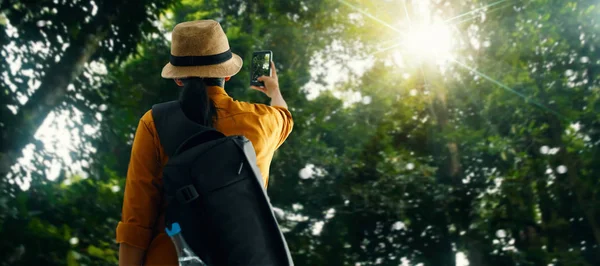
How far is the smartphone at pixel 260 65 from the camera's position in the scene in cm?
188

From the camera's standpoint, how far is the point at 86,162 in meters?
9.88

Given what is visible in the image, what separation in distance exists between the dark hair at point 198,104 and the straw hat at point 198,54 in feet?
0.16

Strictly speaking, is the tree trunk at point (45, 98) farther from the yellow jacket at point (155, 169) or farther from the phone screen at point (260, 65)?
the yellow jacket at point (155, 169)

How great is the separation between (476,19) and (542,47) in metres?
1.67

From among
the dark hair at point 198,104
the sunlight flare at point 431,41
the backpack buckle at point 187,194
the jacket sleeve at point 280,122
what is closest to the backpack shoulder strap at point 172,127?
the dark hair at point 198,104

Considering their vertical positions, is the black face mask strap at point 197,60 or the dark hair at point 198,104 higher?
the black face mask strap at point 197,60

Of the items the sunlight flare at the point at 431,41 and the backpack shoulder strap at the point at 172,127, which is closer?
the backpack shoulder strap at the point at 172,127

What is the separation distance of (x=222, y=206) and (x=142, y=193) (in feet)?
0.78

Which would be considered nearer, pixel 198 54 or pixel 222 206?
pixel 222 206

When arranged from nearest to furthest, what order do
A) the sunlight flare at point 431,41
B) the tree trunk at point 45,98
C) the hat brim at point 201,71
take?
the hat brim at point 201,71
the tree trunk at point 45,98
the sunlight flare at point 431,41

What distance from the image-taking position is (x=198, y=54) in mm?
1578

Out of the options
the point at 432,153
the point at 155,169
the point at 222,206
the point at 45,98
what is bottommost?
the point at 222,206

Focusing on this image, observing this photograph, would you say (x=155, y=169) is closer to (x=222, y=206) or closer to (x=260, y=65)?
(x=222, y=206)

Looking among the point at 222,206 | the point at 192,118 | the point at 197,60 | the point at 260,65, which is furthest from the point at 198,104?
the point at 260,65
